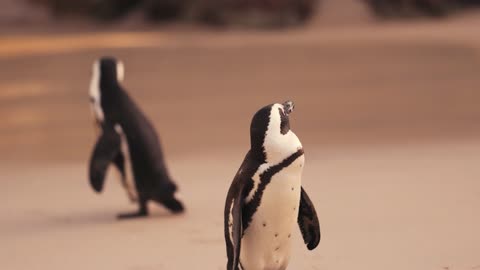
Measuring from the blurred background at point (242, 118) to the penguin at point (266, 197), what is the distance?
876 mm

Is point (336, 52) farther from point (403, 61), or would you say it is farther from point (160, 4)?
point (160, 4)

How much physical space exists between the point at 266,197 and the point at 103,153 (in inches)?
110

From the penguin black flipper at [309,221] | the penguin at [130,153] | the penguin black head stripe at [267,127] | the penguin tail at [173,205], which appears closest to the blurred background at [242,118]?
the penguin tail at [173,205]

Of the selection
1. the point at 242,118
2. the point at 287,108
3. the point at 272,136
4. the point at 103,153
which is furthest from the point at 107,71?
the point at 242,118

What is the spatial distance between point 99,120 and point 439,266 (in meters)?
2.84

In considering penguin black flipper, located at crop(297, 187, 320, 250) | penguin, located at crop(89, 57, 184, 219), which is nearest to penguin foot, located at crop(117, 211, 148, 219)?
penguin, located at crop(89, 57, 184, 219)

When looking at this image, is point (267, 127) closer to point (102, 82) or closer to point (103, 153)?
point (103, 153)

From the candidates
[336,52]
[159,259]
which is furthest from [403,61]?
[159,259]

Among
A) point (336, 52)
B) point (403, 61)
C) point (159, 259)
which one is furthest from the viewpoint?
point (336, 52)

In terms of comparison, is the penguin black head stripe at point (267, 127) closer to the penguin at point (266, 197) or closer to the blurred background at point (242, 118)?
the penguin at point (266, 197)

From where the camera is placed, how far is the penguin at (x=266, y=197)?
4535mm

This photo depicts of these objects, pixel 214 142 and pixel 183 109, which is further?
pixel 183 109

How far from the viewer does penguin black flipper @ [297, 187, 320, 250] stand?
4812mm

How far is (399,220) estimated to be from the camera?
6426 millimetres
